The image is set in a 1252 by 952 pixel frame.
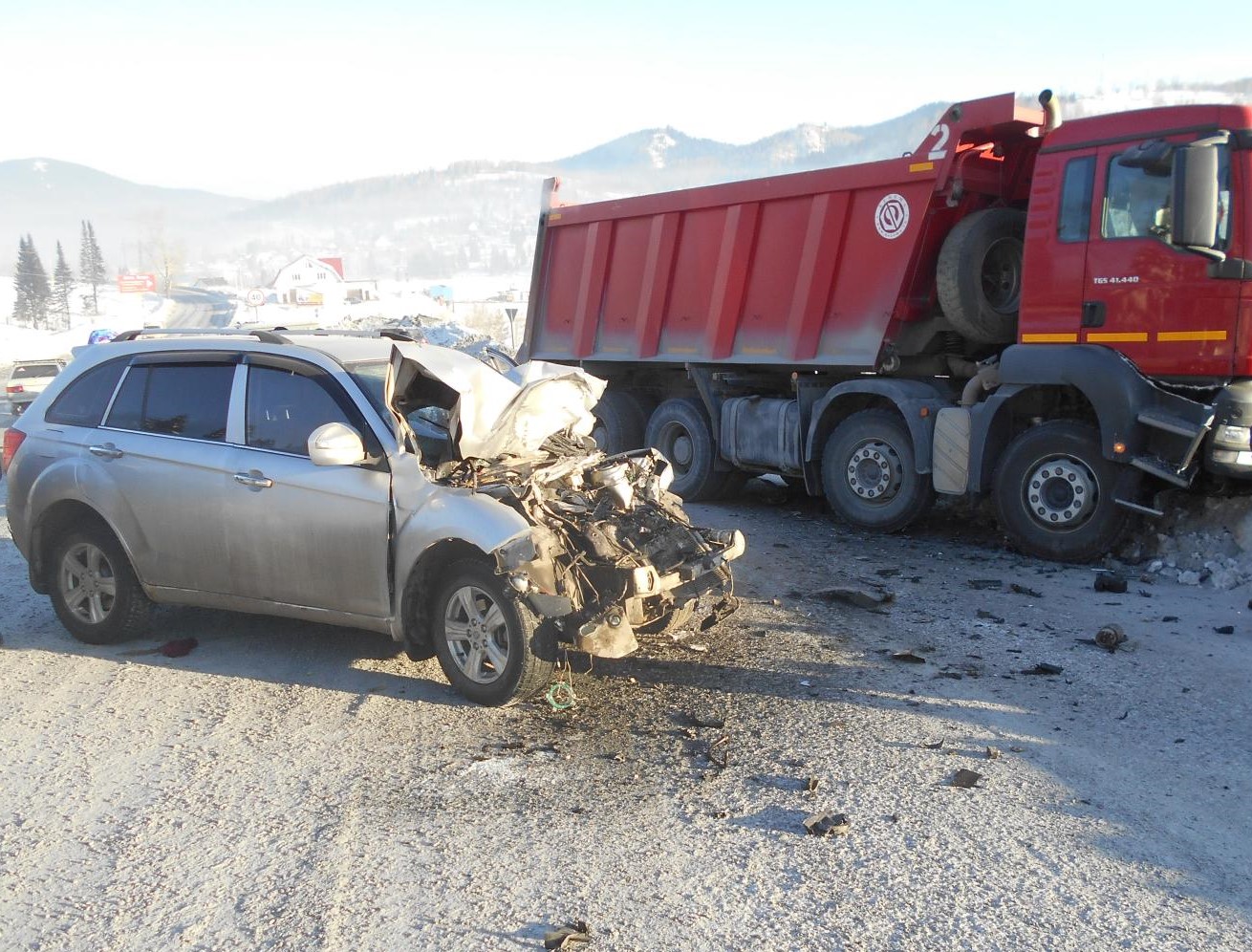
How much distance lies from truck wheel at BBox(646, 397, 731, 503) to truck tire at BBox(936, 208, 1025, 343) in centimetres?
341

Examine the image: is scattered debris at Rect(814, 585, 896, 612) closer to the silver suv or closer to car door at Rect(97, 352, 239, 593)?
the silver suv

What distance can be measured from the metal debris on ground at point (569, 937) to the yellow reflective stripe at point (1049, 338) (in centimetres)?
652

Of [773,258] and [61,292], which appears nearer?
[773,258]

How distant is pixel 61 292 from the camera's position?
375ft

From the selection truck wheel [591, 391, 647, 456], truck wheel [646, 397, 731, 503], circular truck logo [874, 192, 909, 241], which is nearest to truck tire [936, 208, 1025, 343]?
circular truck logo [874, 192, 909, 241]

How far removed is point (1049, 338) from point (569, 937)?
6668mm

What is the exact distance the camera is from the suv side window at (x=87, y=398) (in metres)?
6.51

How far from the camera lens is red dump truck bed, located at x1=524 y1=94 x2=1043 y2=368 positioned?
9.38 metres

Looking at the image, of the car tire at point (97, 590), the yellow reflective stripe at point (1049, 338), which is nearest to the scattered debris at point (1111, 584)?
the yellow reflective stripe at point (1049, 338)

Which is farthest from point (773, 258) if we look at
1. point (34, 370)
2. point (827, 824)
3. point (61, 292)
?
point (61, 292)

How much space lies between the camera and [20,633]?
684 cm

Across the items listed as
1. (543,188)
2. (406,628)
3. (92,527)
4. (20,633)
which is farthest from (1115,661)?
(543,188)

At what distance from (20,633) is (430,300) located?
4203 inches

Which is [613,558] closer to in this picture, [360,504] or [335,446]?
[360,504]
